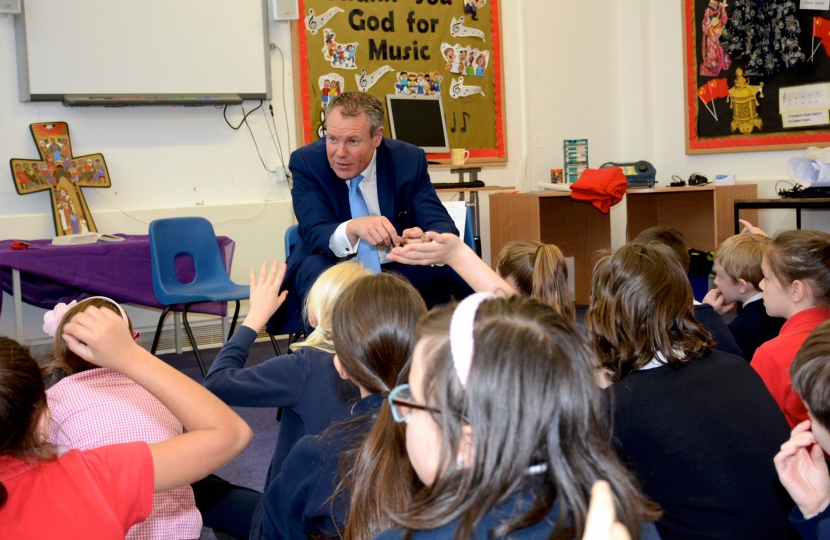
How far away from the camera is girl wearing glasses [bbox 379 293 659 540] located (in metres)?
0.70

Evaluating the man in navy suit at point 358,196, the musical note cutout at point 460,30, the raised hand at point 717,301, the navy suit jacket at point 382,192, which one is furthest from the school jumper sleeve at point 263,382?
the musical note cutout at point 460,30

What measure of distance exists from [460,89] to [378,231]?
11.6 ft

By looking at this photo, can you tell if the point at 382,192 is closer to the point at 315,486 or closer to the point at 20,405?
the point at 315,486

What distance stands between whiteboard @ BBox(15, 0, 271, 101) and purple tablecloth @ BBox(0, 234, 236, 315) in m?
0.98

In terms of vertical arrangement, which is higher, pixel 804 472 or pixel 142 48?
pixel 142 48

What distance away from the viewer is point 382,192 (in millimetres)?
2789

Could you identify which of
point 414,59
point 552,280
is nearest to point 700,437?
point 552,280

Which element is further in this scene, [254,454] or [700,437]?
[254,454]

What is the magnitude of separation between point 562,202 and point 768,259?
12.3 ft

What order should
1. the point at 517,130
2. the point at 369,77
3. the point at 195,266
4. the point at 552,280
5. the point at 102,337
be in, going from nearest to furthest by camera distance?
the point at 102,337 < the point at 552,280 < the point at 195,266 < the point at 369,77 < the point at 517,130

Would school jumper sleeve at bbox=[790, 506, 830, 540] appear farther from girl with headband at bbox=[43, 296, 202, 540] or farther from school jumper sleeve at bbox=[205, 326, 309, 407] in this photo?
girl with headband at bbox=[43, 296, 202, 540]

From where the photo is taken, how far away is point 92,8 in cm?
427

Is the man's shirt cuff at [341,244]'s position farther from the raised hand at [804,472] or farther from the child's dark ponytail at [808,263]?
the raised hand at [804,472]

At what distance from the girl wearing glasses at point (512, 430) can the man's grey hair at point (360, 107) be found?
2037mm
